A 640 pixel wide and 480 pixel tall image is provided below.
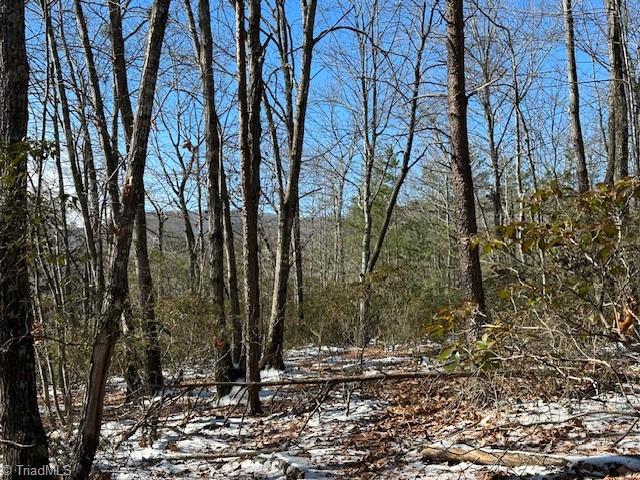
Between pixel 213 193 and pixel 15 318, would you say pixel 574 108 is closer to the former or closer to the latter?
pixel 213 193

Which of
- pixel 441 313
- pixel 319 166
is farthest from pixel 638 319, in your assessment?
pixel 319 166

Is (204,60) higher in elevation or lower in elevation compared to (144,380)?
higher

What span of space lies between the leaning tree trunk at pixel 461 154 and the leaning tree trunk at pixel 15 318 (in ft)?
12.6

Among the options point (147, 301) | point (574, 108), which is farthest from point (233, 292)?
point (574, 108)

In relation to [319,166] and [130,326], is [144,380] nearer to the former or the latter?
[130,326]

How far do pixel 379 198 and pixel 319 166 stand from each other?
3818mm

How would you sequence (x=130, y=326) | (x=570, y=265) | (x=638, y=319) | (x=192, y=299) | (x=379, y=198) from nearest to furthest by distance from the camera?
(x=638, y=319)
(x=570, y=265)
(x=130, y=326)
(x=192, y=299)
(x=379, y=198)

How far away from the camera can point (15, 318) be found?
13.0ft

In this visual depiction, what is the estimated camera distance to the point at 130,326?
643 centimetres

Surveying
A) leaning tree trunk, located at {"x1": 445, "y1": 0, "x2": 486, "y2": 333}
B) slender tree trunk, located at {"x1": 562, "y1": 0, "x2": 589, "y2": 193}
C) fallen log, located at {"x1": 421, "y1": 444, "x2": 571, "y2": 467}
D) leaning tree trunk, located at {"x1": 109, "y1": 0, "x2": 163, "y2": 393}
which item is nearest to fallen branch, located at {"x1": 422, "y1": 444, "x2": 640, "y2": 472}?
fallen log, located at {"x1": 421, "y1": 444, "x2": 571, "y2": 467}

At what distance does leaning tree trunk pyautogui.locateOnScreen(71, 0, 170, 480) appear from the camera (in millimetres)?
3764

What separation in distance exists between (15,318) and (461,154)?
169 inches

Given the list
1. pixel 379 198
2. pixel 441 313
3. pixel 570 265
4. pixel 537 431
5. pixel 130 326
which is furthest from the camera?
pixel 379 198

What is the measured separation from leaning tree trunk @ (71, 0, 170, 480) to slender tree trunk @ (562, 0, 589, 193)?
23.3 feet
